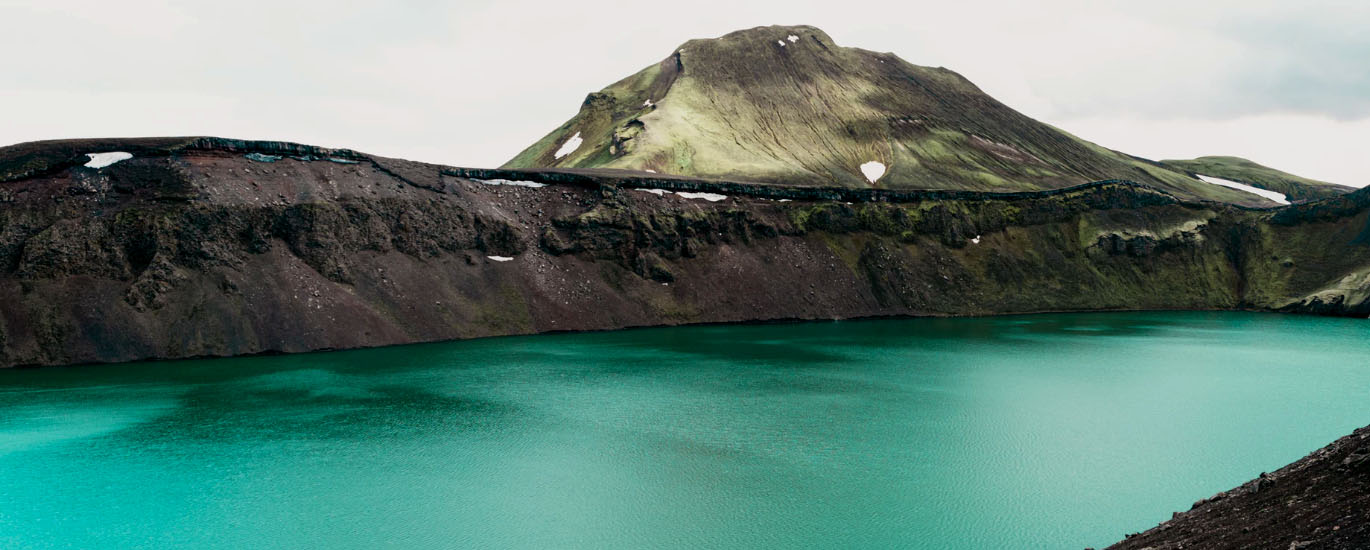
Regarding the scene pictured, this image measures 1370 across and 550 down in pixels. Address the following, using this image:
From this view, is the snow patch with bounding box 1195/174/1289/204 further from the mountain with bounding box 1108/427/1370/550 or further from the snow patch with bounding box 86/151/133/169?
the snow patch with bounding box 86/151/133/169

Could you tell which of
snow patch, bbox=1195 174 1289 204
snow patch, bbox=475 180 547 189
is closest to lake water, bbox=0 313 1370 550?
snow patch, bbox=475 180 547 189

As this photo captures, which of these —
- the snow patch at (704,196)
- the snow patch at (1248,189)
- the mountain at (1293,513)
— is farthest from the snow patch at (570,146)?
the mountain at (1293,513)

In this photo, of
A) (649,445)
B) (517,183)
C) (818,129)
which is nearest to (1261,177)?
(818,129)

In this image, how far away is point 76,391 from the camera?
3947 cm

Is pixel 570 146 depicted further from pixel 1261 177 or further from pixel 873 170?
pixel 1261 177

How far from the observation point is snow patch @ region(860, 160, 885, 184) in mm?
119500

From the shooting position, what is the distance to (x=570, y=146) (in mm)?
130875

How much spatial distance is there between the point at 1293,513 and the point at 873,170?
112 metres

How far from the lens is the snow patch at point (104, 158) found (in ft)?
180

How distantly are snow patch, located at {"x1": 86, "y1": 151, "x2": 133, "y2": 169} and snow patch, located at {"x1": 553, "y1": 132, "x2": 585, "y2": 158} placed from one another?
2975 inches

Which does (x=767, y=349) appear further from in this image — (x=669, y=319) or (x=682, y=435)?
(x=682, y=435)

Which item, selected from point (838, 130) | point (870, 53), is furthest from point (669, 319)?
point (870, 53)

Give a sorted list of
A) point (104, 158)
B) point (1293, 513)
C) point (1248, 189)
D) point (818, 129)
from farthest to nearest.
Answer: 1. point (1248, 189)
2. point (818, 129)
3. point (104, 158)
4. point (1293, 513)

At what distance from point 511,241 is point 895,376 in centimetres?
3547
